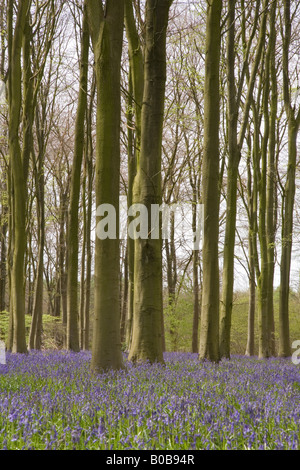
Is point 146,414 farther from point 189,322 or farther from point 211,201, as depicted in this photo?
point 189,322

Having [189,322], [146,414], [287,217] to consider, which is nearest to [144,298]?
[146,414]

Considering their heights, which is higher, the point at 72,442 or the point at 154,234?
the point at 154,234

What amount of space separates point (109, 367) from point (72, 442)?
12.2ft

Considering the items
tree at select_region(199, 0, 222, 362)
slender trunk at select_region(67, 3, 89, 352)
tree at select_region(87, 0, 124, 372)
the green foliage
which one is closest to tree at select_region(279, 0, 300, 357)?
tree at select_region(199, 0, 222, 362)

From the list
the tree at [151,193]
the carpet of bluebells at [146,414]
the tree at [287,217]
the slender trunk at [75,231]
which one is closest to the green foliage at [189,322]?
the tree at [287,217]

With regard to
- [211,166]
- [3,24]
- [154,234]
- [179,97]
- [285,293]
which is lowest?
[285,293]

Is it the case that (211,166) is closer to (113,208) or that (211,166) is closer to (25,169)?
(113,208)

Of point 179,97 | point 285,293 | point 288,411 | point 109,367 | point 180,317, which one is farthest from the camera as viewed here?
point 180,317

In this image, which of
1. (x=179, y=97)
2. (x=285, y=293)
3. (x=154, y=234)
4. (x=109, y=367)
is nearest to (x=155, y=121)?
(x=154, y=234)

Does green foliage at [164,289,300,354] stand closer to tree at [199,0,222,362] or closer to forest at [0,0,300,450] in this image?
forest at [0,0,300,450]

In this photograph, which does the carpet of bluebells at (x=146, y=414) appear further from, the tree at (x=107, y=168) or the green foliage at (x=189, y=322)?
the green foliage at (x=189, y=322)

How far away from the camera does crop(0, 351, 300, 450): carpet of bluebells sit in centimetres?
330

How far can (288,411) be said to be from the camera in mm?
4246

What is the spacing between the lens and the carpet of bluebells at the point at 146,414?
330 centimetres
